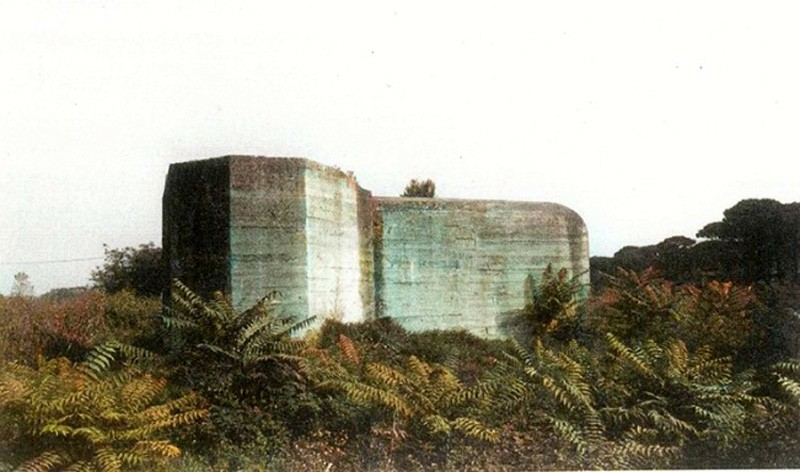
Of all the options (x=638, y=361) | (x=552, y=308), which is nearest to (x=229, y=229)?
(x=638, y=361)

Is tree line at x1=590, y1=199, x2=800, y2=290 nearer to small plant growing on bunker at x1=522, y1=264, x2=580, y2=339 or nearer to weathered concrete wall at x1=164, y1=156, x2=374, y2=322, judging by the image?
small plant growing on bunker at x1=522, y1=264, x2=580, y2=339

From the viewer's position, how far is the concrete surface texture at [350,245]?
9.98m

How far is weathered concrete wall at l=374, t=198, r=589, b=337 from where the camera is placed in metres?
13.2

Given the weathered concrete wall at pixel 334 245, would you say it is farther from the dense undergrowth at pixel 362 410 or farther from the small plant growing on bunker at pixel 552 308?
the small plant growing on bunker at pixel 552 308

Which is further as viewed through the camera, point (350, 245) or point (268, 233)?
point (350, 245)

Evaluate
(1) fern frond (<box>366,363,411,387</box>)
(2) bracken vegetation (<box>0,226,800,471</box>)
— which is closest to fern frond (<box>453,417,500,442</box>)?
(2) bracken vegetation (<box>0,226,800,471</box>)

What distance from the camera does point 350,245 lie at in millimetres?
11883

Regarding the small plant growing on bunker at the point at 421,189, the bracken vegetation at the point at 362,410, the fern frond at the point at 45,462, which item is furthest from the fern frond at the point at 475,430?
the small plant growing on bunker at the point at 421,189

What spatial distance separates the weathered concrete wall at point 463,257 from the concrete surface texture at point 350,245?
21 mm

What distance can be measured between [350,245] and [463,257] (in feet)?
9.57

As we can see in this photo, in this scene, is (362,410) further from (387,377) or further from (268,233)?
(268,233)

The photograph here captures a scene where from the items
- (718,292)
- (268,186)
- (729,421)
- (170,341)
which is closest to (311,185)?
(268,186)

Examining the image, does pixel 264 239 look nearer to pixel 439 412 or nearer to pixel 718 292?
pixel 439 412

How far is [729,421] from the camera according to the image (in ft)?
22.1
